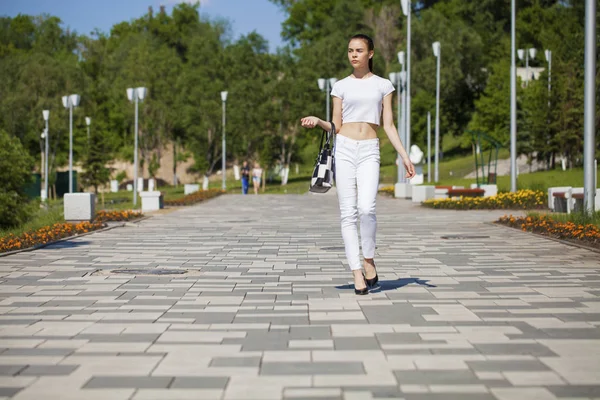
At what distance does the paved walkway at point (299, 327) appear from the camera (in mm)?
4695

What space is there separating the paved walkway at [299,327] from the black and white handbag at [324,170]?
955 millimetres

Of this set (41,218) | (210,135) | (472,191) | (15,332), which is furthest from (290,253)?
(210,135)

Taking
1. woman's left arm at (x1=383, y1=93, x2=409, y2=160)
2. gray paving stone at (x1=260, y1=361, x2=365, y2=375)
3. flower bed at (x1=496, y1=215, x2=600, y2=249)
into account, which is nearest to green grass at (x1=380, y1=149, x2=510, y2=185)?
flower bed at (x1=496, y1=215, x2=600, y2=249)

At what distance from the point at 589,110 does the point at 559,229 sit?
263 centimetres

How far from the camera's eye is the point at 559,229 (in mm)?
14969

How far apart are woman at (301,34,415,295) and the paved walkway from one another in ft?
1.85

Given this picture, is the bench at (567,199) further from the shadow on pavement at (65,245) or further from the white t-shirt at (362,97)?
the white t-shirt at (362,97)

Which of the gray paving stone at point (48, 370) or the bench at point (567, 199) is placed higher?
the bench at point (567, 199)

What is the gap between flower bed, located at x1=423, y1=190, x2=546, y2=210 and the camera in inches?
1025

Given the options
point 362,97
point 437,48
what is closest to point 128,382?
point 362,97

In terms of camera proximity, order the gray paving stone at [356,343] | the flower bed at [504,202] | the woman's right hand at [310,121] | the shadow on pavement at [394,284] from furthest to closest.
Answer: the flower bed at [504,202] < the shadow on pavement at [394,284] < the woman's right hand at [310,121] < the gray paving stone at [356,343]

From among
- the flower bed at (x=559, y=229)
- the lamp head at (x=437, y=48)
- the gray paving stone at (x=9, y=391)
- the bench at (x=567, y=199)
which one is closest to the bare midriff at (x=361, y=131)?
the gray paving stone at (x=9, y=391)

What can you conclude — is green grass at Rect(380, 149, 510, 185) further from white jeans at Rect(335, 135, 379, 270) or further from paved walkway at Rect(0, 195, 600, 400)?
white jeans at Rect(335, 135, 379, 270)

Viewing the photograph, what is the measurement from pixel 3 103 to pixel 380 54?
1289 inches
